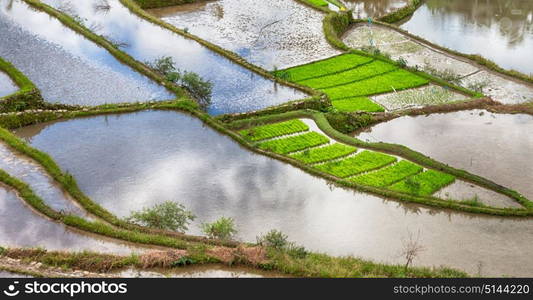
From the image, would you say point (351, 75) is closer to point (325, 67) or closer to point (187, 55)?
point (325, 67)

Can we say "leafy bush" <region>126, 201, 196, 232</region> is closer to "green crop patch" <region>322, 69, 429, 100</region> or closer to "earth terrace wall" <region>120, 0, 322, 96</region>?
"earth terrace wall" <region>120, 0, 322, 96</region>

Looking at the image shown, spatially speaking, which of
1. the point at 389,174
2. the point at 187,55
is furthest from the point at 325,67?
the point at 389,174

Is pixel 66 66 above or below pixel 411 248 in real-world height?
above

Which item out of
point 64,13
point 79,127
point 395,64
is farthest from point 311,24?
point 79,127

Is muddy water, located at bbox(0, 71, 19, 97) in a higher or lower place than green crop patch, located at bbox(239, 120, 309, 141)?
higher

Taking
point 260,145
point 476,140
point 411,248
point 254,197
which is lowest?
point 411,248

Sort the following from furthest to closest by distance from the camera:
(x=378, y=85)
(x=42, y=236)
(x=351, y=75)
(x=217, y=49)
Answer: (x=217, y=49) < (x=351, y=75) < (x=378, y=85) < (x=42, y=236)

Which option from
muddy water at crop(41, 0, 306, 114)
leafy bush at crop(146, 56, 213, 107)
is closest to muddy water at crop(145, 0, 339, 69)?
muddy water at crop(41, 0, 306, 114)

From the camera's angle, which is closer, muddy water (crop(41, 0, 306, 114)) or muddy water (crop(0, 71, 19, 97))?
muddy water (crop(0, 71, 19, 97))
